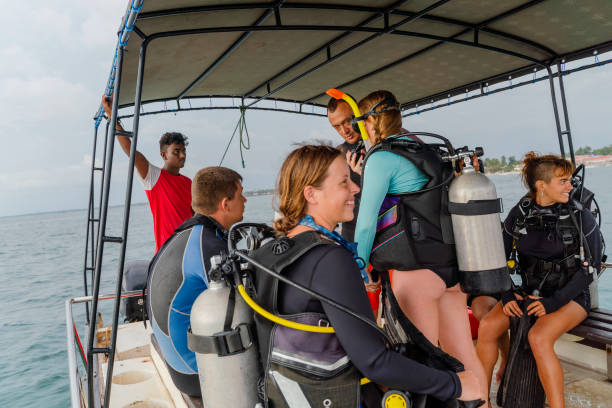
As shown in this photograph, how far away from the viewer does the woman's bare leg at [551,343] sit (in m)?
2.38

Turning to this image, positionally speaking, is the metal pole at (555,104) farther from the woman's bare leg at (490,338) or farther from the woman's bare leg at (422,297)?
the woman's bare leg at (422,297)

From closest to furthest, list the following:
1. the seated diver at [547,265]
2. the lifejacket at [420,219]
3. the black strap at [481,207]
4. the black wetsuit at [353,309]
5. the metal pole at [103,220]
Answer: the black wetsuit at [353,309], the black strap at [481,207], the lifejacket at [420,219], the metal pole at [103,220], the seated diver at [547,265]

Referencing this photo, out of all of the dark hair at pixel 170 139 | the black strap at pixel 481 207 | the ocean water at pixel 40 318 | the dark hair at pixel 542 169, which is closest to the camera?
the black strap at pixel 481 207

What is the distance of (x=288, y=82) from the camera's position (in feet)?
13.6

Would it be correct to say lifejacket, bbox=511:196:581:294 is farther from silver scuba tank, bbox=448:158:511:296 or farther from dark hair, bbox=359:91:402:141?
dark hair, bbox=359:91:402:141

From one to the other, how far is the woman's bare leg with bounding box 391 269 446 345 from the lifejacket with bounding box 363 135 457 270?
5 cm

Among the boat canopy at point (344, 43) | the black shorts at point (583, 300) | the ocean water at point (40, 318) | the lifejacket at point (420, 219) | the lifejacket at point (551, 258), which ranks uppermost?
the boat canopy at point (344, 43)

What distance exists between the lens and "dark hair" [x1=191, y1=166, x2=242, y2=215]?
2.27m

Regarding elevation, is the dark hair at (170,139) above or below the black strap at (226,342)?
above

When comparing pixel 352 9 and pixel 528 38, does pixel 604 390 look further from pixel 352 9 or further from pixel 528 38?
pixel 352 9

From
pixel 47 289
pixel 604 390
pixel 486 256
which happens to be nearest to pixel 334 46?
pixel 486 256

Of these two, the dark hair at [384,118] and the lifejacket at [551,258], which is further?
the lifejacket at [551,258]

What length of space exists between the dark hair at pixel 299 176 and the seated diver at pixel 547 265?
6.15 ft

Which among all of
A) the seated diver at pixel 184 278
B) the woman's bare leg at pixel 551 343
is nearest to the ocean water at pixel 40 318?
the seated diver at pixel 184 278
